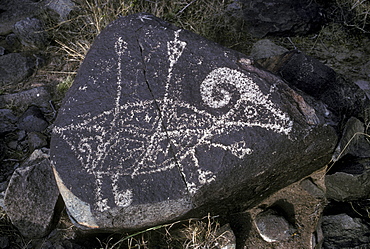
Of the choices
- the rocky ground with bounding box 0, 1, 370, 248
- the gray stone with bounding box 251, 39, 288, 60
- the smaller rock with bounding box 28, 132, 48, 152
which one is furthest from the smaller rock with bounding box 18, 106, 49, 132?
the gray stone with bounding box 251, 39, 288, 60

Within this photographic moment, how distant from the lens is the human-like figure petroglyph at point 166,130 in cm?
212

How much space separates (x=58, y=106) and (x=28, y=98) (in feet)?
0.88

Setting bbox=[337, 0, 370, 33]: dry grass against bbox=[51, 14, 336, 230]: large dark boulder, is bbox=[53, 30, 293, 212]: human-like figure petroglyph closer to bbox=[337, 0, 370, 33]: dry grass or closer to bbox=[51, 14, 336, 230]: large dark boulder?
bbox=[51, 14, 336, 230]: large dark boulder

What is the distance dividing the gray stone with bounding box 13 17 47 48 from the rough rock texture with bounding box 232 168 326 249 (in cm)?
242

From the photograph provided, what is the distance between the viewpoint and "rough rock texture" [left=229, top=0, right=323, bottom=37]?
376 centimetres

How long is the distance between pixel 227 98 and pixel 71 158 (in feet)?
2.95

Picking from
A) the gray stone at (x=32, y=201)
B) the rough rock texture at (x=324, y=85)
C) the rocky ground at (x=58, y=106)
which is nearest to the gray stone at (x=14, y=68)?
the rocky ground at (x=58, y=106)

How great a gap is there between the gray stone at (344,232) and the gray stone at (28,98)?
2219 millimetres

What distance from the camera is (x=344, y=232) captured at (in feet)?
6.95

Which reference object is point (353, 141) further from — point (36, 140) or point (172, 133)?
point (36, 140)

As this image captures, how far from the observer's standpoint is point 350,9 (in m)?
3.86

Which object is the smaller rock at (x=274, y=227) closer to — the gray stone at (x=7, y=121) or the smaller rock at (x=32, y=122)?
the smaller rock at (x=32, y=122)

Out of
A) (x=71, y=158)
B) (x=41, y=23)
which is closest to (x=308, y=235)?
(x=71, y=158)

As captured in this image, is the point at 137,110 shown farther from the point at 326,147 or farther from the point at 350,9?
the point at 350,9
